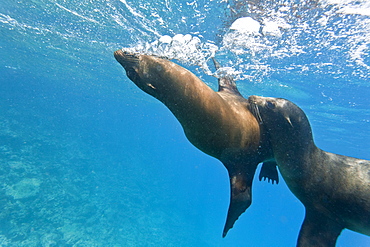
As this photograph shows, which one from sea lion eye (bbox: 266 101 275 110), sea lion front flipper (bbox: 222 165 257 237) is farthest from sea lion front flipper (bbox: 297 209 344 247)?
sea lion eye (bbox: 266 101 275 110)

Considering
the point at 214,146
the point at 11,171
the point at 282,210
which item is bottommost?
the point at 282,210

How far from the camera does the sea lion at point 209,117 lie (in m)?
2.41

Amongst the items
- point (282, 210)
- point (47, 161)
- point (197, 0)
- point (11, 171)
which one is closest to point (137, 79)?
point (197, 0)

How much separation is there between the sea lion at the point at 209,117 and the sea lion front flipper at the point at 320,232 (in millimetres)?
968

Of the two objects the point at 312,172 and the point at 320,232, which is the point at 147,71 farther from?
the point at 320,232

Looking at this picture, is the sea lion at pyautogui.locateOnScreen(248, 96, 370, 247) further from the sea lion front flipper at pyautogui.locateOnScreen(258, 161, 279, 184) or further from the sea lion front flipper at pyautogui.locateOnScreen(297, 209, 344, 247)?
the sea lion front flipper at pyautogui.locateOnScreen(258, 161, 279, 184)

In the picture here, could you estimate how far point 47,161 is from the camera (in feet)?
71.3

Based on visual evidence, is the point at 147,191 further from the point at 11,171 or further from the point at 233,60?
the point at 233,60

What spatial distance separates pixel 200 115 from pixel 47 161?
24135mm

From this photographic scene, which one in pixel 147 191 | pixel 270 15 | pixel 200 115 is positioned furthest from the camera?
pixel 147 191

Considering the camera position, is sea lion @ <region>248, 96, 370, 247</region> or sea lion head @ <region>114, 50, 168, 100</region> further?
sea lion @ <region>248, 96, 370, 247</region>

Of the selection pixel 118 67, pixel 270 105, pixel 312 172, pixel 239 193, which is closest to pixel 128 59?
pixel 270 105

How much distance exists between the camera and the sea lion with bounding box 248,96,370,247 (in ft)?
8.81

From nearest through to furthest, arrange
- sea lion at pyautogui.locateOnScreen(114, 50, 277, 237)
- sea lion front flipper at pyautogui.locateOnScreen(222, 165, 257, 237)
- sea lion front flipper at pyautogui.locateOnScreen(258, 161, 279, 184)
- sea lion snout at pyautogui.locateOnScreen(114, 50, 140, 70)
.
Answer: sea lion at pyautogui.locateOnScreen(114, 50, 277, 237), sea lion snout at pyautogui.locateOnScreen(114, 50, 140, 70), sea lion front flipper at pyautogui.locateOnScreen(222, 165, 257, 237), sea lion front flipper at pyautogui.locateOnScreen(258, 161, 279, 184)
